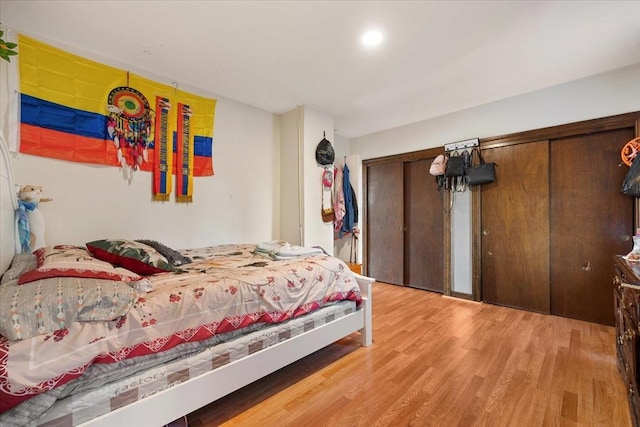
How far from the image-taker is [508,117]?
10.4ft

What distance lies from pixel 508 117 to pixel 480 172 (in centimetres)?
71

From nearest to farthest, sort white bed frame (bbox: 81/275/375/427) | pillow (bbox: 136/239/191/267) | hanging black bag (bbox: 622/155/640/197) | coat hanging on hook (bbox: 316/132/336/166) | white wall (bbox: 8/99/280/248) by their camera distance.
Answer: white bed frame (bbox: 81/275/375/427), pillow (bbox: 136/239/191/267), white wall (bbox: 8/99/280/248), hanging black bag (bbox: 622/155/640/197), coat hanging on hook (bbox: 316/132/336/166)

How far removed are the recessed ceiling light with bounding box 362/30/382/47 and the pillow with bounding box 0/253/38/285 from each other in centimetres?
256

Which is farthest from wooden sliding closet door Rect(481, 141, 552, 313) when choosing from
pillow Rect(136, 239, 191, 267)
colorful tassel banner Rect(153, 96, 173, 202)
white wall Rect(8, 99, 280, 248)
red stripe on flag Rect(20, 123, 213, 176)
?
red stripe on flag Rect(20, 123, 213, 176)

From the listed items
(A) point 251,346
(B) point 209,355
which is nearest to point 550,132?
(A) point 251,346

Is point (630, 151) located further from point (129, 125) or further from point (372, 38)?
point (129, 125)

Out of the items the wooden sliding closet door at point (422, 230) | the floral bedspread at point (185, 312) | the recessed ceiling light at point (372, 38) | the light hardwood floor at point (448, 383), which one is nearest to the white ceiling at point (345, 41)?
the recessed ceiling light at point (372, 38)

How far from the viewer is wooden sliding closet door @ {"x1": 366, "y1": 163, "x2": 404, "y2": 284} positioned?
13.8 ft

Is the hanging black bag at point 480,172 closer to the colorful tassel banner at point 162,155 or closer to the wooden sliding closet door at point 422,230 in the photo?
the wooden sliding closet door at point 422,230

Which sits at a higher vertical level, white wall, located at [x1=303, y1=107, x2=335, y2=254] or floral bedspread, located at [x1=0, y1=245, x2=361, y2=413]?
white wall, located at [x1=303, y1=107, x2=335, y2=254]

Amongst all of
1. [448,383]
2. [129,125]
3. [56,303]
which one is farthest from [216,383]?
[129,125]

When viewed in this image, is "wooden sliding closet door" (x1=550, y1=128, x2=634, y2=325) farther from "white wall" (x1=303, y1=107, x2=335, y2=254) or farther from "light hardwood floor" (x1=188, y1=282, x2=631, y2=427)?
"white wall" (x1=303, y1=107, x2=335, y2=254)

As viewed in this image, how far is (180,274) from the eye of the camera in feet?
5.55

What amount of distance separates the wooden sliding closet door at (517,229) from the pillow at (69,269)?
12.0 feet
